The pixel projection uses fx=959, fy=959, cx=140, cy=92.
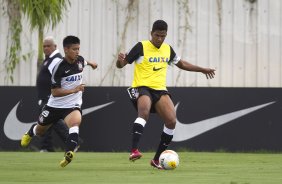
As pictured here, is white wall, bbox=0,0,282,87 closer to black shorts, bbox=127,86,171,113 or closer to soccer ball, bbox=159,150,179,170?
black shorts, bbox=127,86,171,113

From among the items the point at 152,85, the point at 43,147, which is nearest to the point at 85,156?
the point at 43,147

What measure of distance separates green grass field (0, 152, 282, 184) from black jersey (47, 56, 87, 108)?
97cm

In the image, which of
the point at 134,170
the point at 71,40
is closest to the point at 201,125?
the point at 71,40

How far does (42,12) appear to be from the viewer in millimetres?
21672

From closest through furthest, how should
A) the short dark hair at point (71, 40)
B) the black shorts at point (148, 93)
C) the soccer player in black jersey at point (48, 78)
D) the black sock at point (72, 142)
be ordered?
the black sock at point (72, 142) < the black shorts at point (148, 93) < the short dark hair at point (71, 40) < the soccer player in black jersey at point (48, 78)

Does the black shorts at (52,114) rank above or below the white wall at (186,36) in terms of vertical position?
below

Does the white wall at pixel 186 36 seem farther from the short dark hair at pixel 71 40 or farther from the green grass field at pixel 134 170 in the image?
the short dark hair at pixel 71 40

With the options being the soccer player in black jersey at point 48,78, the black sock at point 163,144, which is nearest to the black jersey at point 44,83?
the soccer player in black jersey at point 48,78

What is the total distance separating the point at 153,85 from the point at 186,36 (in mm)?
8274

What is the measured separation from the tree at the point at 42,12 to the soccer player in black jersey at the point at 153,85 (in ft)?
25.0

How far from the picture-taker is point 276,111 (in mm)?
20172

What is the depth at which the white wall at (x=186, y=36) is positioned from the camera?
22.2 metres

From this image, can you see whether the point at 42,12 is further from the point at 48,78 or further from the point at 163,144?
the point at 163,144

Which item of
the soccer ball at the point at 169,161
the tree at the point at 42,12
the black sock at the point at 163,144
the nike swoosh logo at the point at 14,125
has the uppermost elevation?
the tree at the point at 42,12
